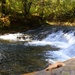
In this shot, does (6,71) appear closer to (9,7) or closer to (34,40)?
(34,40)

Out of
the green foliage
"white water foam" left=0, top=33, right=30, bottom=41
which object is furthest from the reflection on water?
the green foliage

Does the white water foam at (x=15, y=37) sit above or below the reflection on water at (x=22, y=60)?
below

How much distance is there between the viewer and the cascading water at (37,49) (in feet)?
41.8

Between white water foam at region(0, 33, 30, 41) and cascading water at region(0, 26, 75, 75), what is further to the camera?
white water foam at region(0, 33, 30, 41)

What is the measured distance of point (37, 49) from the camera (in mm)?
16500

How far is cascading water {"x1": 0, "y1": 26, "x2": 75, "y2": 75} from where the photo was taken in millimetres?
12747

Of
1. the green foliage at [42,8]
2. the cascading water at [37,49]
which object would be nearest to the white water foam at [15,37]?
Result: the cascading water at [37,49]

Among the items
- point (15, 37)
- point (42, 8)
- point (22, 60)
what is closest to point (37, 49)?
point (22, 60)

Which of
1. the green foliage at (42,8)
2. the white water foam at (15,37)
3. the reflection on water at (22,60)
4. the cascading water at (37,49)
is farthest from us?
the green foliage at (42,8)

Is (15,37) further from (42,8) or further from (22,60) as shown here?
(42,8)

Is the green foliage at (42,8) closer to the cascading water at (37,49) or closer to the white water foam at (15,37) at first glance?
the cascading water at (37,49)

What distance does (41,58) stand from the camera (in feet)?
43.9

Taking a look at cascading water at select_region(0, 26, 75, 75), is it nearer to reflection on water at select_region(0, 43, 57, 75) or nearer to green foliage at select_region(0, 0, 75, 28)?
reflection on water at select_region(0, 43, 57, 75)

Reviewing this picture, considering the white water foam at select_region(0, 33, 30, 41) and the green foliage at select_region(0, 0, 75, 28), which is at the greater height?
the green foliage at select_region(0, 0, 75, 28)
